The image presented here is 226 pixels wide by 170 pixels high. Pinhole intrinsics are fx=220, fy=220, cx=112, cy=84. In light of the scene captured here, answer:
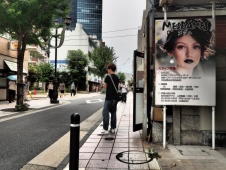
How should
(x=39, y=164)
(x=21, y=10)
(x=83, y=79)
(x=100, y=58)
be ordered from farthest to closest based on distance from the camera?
1. (x=100, y=58)
2. (x=83, y=79)
3. (x=21, y=10)
4. (x=39, y=164)

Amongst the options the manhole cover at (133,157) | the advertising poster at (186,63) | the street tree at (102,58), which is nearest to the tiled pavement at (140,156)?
the manhole cover at (133,157)

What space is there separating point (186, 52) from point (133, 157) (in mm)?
2430

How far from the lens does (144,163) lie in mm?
3732

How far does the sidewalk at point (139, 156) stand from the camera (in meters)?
3.60

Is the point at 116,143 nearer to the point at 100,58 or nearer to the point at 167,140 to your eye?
the point at 167,140

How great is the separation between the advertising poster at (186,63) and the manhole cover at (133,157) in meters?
1.13

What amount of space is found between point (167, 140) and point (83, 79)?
36563 mm

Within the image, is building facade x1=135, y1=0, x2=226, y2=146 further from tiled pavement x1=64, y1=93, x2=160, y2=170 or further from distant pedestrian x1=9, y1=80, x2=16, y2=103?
distant pedestrian x1=9, y1=80, x2=16, y2=103

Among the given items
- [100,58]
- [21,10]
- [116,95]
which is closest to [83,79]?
[100,58]

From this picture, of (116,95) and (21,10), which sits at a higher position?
(21,10)

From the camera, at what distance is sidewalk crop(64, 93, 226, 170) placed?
3.60 metres

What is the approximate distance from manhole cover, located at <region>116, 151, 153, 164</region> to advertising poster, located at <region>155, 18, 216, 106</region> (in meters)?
1.13

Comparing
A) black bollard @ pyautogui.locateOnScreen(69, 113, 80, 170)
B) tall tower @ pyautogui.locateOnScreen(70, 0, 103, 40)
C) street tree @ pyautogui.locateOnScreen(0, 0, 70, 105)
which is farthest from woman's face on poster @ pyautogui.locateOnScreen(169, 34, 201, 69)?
tall tower @ pyautogui.locateOnScreen(70, 0, 103, 40)

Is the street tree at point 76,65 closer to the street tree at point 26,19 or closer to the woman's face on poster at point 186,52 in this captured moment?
the street tree at point 26,19
